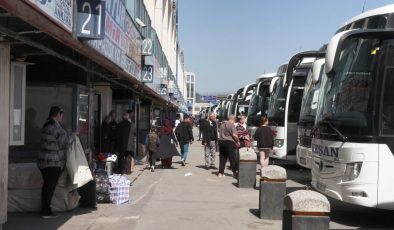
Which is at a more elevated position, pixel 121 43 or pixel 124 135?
pixel 121 43

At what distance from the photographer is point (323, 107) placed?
992cm

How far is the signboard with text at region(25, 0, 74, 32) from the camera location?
5.04 m

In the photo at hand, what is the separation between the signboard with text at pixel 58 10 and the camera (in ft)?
16.5

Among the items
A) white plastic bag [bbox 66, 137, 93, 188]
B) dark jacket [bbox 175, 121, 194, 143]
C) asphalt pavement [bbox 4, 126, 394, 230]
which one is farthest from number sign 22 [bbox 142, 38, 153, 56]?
white plastic bag [bbox 66, 137, 93, 188]

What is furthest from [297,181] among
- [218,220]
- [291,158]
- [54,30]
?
[54,30]

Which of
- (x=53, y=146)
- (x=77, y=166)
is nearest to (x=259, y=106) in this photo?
(x=77, y=166)

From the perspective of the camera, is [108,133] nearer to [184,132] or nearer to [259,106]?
[184,132]

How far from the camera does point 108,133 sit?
15180mm

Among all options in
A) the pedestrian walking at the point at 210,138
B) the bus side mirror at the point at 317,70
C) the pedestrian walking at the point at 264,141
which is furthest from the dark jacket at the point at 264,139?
the bus side mirror at the point at 317,70

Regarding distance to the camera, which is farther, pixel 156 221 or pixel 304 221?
pixel 156 221

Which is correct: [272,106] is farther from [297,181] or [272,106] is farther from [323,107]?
[323,107]

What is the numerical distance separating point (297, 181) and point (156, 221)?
681cm

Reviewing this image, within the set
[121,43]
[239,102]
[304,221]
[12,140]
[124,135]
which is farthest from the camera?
[239,102]

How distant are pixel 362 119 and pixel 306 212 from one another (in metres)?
2.64
